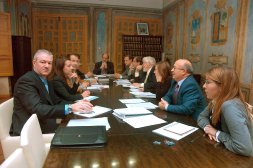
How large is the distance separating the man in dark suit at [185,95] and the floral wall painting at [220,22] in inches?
112

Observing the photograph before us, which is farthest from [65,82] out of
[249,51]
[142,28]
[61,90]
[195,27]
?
[142,28]

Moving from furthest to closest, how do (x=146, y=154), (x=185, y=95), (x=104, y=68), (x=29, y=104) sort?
(x=104, y=68)
(x=185, y=95)
(x=29, y=104)
(x=146, y=154)

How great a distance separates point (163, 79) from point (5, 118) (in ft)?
6.52

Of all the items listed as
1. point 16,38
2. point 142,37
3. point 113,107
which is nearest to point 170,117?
point 113,107

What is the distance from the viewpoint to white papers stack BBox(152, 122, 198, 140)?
4.95ft

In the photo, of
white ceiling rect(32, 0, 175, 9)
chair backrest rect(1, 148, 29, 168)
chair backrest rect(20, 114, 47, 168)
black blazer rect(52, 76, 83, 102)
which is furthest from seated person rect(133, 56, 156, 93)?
white ceiling rect(32, 0, 175, 9)

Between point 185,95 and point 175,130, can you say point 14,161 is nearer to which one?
point 175,130

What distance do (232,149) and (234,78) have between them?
466mm

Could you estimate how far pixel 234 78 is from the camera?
56.4 inches

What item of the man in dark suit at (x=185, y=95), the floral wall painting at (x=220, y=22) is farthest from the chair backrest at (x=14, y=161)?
the floral wall painting at (x=220, y=22)

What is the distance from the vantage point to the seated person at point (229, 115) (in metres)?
1.26

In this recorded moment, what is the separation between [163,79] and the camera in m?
3.02

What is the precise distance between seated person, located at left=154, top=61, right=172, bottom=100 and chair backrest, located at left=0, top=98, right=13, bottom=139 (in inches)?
69.0

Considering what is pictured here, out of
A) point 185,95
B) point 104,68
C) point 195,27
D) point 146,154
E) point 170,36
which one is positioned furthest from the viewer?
point 170,36
